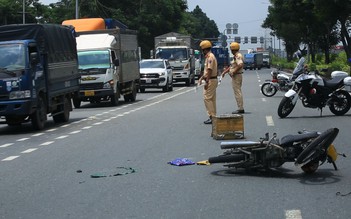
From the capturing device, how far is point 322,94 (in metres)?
17.5

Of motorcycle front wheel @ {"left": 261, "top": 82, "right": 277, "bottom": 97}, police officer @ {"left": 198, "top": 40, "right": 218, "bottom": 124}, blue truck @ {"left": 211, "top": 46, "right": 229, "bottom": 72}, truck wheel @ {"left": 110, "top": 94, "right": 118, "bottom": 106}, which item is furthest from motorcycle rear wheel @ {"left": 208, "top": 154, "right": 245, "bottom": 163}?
blue truck @ {"left": 211, "top": 46, "right": 229, "bottom": 72}

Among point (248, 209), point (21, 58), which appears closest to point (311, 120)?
point (21, 58)

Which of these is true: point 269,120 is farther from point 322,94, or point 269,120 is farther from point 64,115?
point 64,115

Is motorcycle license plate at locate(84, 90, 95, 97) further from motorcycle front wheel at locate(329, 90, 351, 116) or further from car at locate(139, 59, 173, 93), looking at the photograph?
car at locate(139, 59, 173, 93)

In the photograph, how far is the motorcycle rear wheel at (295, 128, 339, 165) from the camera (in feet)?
28.2

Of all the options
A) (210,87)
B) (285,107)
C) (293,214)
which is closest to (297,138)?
(293,214)

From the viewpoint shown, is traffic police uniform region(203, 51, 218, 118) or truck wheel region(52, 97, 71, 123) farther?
truck wheel region(52, 97, 71, 123)

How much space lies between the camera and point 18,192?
8.46 metres

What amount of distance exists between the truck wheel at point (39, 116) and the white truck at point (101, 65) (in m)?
7.33

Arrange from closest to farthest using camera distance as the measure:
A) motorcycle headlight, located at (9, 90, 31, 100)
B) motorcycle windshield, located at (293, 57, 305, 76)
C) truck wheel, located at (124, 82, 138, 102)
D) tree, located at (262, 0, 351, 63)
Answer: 1. motorcycle headlight, located at (9, 90, 31, 100)
2. motorcycle windshield, located at (293, 57, 305, 76)
3. truck wheel, located at (124, 82, 138, 102)
4. tree, located at (262, 0, 351, 63)

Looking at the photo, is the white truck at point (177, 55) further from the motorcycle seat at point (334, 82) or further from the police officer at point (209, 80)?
the police officer at point (209, 80)

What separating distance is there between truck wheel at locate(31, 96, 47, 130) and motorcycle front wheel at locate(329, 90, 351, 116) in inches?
300

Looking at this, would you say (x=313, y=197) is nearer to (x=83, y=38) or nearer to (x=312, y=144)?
(x=312, y=144)

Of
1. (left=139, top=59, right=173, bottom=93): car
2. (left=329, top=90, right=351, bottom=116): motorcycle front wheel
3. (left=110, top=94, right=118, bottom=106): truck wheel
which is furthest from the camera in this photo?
(left=139, top=59, right=173, bottom=93): car
